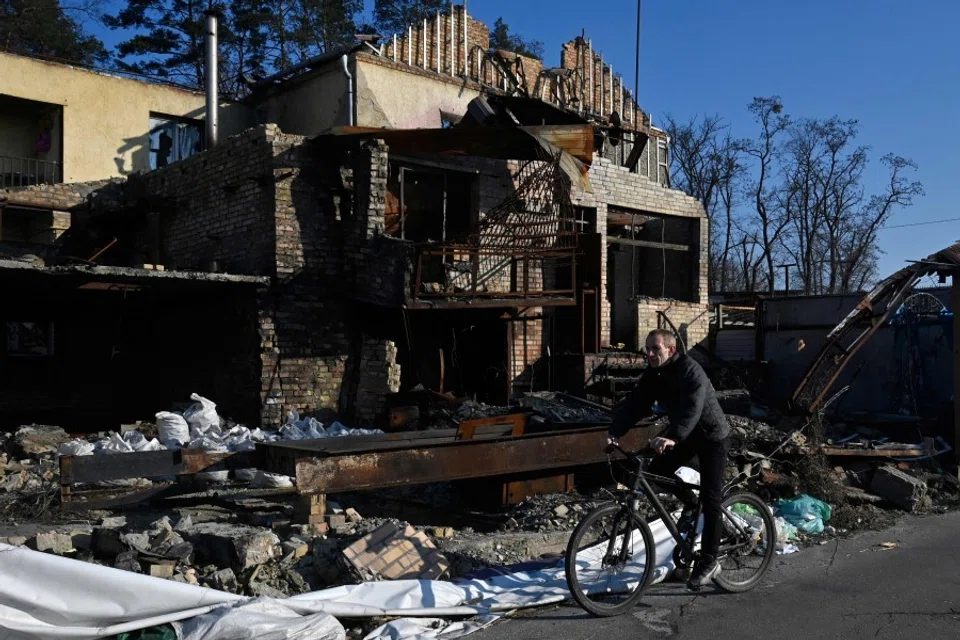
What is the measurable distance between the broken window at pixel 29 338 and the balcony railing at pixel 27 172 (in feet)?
19.8

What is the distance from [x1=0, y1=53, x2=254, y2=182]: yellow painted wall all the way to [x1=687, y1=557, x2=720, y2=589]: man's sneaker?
57.4ft

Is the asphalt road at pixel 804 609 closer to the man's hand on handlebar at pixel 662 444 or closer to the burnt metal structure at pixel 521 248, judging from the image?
the man's hand on handlebar at pixel 662 444

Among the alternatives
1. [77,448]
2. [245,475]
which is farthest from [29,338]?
[245,475]

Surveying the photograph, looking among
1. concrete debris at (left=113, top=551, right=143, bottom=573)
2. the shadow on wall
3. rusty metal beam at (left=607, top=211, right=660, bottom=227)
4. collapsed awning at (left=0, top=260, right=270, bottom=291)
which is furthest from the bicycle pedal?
the shadow on wall

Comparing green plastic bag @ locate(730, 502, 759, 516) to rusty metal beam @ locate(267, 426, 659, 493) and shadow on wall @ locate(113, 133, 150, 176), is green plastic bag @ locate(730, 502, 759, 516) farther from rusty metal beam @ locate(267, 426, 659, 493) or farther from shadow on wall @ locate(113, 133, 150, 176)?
shadow on wall @ locate(113, 133, 150, 176)

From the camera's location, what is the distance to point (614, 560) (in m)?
5.42

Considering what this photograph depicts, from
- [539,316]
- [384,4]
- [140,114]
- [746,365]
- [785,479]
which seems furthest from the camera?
[384,4]

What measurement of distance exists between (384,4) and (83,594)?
111ft

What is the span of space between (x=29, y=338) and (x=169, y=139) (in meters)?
7.64

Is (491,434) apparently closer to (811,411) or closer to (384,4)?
(811,411)

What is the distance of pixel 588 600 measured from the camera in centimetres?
526

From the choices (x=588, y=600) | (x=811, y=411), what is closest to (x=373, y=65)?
(x=811, y=411)

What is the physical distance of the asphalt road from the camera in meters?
5.04

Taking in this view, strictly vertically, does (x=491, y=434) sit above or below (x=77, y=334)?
below
